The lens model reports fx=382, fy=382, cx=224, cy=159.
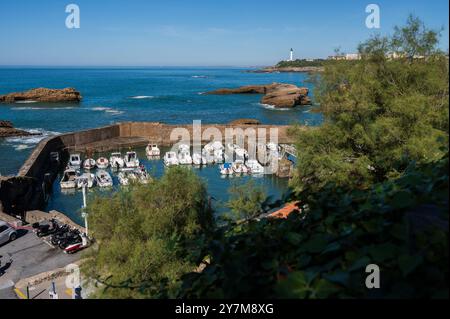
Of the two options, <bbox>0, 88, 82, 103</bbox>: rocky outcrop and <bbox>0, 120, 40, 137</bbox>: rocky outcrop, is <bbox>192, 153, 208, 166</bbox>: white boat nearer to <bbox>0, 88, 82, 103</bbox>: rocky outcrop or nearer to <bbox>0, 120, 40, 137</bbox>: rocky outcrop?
<bbox>0, 120, 40, 137</bbox>: rocky outcrop

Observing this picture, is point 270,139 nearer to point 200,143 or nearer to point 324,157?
point 200,143

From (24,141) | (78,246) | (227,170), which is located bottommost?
(78,246)

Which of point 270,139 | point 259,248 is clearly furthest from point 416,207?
point 270,139

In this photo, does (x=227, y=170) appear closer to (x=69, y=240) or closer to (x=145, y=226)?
(x=69, y=240)

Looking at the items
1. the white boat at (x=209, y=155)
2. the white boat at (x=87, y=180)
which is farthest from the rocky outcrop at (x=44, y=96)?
the white boat at (x=87, y=180)

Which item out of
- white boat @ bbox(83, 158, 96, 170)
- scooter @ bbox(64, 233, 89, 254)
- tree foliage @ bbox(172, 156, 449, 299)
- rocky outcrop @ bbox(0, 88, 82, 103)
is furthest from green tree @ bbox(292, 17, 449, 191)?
rocky outcrop @ bbox(0, 88, 82, 103)

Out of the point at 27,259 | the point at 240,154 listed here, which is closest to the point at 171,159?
Answer: the point at 240,154
